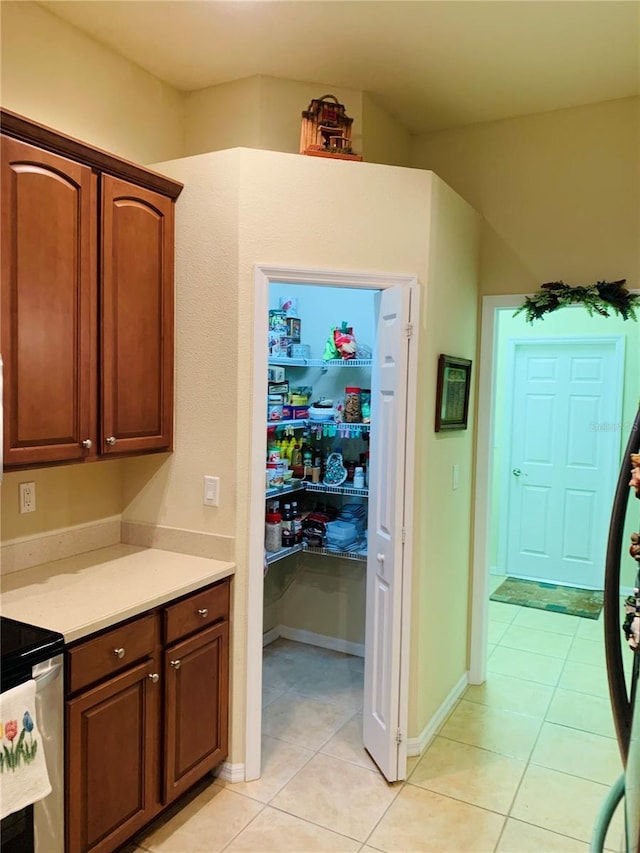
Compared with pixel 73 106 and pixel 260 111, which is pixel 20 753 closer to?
pixel 73 106

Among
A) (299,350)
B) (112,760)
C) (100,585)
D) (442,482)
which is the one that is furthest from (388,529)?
(299,350)

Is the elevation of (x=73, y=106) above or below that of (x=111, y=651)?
above

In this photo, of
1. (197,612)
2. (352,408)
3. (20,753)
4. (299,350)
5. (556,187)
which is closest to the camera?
(20,753)

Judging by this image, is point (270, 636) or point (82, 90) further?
point (270, 636)

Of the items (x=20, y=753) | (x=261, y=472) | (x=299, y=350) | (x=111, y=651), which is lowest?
(x=20, y=753)

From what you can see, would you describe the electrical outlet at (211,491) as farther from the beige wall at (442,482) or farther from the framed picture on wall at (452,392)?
the framed picture on wall at (452,392)

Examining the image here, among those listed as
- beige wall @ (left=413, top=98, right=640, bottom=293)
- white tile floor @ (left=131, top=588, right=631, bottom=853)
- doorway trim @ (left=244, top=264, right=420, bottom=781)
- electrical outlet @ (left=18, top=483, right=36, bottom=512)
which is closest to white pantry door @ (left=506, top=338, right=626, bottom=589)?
white tile floor @ (left=131, top=588, right=631, bottom=853)

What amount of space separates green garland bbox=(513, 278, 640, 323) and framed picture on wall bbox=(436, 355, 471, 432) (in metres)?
0.47

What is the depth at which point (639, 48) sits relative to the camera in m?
2.61

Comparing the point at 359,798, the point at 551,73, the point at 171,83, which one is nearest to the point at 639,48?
the point at 551,73

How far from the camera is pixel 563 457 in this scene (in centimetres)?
531

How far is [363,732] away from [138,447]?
1701 millimetres

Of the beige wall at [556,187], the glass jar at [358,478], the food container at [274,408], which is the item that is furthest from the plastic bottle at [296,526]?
the beige wall at [556,187]

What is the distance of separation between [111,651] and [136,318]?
1245 millimetres
